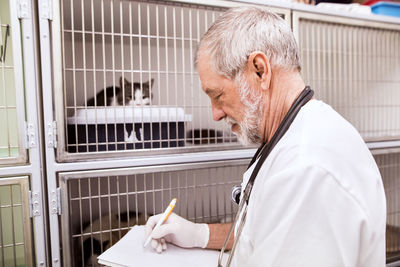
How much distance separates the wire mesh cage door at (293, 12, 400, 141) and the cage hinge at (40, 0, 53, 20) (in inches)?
33.4

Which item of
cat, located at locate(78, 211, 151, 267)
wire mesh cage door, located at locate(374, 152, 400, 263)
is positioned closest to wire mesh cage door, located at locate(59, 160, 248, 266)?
cat, located at locate(78, 211, 151, 267)

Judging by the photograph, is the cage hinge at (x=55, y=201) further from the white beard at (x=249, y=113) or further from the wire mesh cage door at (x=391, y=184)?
the wire mesh cage door at (x=391, y=184)

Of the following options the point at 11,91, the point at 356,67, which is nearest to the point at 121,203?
the point at 11,91

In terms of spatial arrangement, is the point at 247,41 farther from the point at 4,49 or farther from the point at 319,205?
the point at 4,49

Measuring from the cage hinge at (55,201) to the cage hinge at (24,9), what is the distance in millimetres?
501

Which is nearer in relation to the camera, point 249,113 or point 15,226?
point 249,113

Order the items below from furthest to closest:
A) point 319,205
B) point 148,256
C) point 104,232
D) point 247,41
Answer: point 104,232, point 148,256, point 247,41, point 319,205

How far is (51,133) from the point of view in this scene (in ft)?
2.68

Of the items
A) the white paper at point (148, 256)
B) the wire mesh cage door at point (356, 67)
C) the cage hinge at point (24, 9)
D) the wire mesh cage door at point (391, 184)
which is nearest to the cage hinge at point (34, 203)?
the white paper at point (148, 256)

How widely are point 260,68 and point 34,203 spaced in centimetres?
74

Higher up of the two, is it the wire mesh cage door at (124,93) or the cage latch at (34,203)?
the wire mesh cage door at (124,93)

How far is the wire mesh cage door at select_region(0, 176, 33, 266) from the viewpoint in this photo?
812 millimetres

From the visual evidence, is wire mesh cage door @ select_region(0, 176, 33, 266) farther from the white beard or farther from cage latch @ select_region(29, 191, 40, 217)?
the white beard

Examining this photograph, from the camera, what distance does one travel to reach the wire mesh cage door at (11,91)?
79 cm
